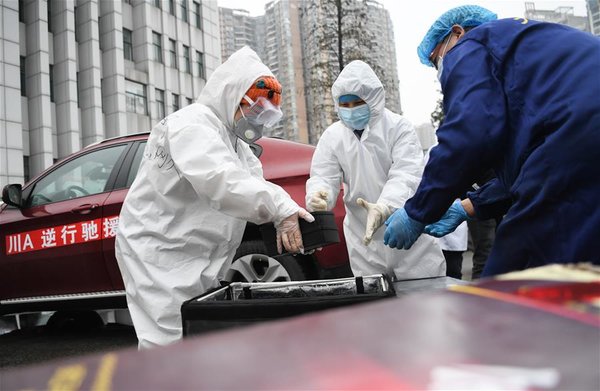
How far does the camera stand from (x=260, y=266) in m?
3.29

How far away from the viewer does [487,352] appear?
0.47 m

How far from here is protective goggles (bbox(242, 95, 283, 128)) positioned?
6.75 ft

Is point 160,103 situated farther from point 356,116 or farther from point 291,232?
point 291,232

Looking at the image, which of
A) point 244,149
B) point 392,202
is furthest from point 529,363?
point 392,202

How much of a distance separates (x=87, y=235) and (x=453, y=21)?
2.82 m

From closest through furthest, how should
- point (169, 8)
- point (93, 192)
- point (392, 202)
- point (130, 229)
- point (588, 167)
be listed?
point (588, 167) < point (130, 229) < point (392, 202) < point (93, 192) < point (169, 8)

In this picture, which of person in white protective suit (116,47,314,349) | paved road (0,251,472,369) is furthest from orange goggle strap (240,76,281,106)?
paved road (0,251,472,369)

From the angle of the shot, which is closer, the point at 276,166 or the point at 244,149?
the point at 244,149

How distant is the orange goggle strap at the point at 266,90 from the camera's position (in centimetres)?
206

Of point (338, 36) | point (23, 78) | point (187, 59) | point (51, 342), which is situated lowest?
point (51, 342)

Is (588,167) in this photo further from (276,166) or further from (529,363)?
(276,166)

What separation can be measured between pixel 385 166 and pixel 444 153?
1517 millimetres

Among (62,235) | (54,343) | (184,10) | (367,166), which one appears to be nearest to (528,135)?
(367,166)

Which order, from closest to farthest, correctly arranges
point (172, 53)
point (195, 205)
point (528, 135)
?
point (528, 135), point (195, 205), point (172, 53)
